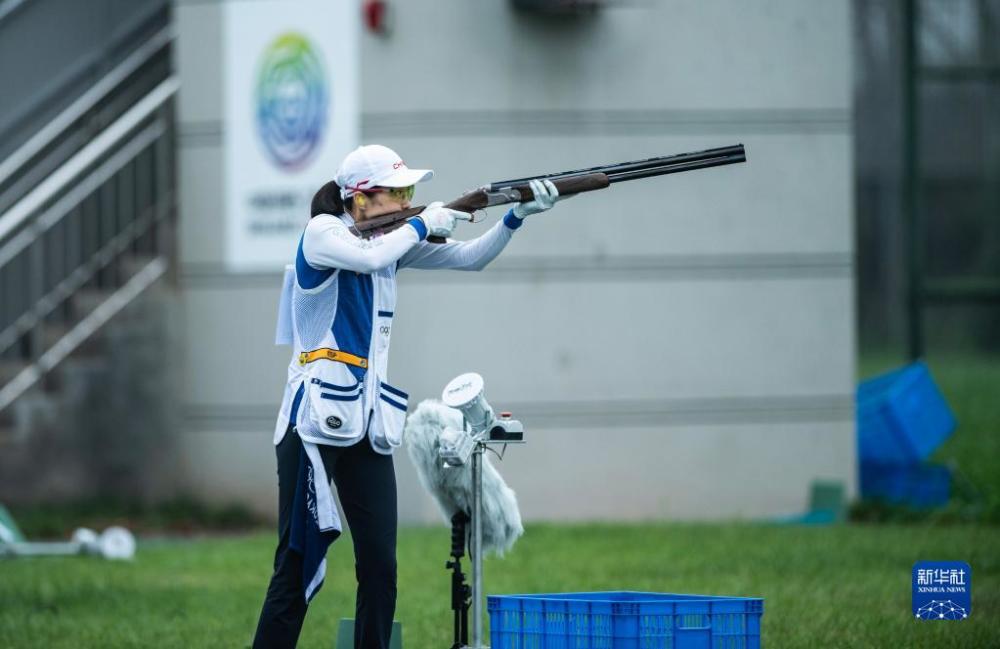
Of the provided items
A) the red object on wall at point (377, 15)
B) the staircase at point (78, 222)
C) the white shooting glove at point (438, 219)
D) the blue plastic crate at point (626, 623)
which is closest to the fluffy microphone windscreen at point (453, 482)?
the blue plastic crate at point (626, 623)

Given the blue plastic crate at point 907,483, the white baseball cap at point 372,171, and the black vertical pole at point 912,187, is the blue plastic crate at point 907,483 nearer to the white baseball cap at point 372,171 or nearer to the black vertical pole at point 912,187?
the black vertical pole at point 912,187

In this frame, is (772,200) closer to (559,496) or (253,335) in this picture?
(559,496)

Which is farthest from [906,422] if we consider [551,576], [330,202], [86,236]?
[330,202]

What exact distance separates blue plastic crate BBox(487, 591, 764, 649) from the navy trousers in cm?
47

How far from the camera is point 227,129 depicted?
40.3ft

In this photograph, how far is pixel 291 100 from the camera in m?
12.0

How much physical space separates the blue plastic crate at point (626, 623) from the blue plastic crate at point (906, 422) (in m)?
7.30

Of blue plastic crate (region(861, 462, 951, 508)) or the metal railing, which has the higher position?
the metal railing

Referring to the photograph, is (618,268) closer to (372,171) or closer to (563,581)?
(563,581)

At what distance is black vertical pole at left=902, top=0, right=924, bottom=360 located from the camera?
1370 centimetres

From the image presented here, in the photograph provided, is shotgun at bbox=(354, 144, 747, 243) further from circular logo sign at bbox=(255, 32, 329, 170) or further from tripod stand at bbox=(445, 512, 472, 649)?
circular logo sign at bbox=(255, 32, 329, 170)

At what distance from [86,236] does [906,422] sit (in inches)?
265

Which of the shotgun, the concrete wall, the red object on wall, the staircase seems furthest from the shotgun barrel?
the staircase

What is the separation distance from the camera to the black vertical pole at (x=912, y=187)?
45.0 feet
